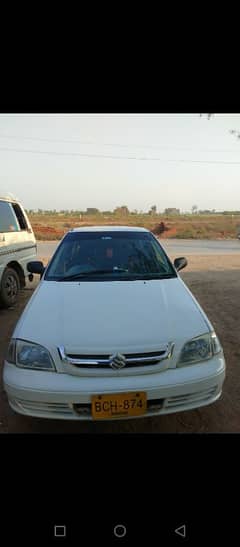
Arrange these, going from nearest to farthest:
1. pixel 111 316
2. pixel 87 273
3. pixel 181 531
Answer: pixel 181 531, pixel 111 316, pixel 87 273

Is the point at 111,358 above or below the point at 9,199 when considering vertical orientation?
below

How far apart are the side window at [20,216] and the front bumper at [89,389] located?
4200mm

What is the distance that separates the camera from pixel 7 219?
207 inches

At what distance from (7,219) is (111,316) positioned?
12.5ft

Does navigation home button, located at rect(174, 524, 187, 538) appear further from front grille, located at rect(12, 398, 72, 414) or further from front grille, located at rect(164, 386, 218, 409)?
front grille, located at rect(12, 398, 72, 414)

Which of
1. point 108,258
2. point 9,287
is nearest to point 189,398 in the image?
point 108,258

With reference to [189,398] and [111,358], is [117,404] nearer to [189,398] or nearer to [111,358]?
[111,358]

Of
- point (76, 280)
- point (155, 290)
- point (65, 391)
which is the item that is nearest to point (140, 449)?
point (65, 391)

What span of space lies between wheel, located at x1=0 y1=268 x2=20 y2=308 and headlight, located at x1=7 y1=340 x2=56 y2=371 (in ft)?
10.8

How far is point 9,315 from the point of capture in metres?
4.94

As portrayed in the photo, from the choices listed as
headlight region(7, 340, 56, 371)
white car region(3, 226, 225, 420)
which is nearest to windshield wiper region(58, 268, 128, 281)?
white car region(3, 226, 225, 420)

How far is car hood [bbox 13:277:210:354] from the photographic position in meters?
1.94

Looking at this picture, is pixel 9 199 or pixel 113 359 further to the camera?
pixel 9 199
